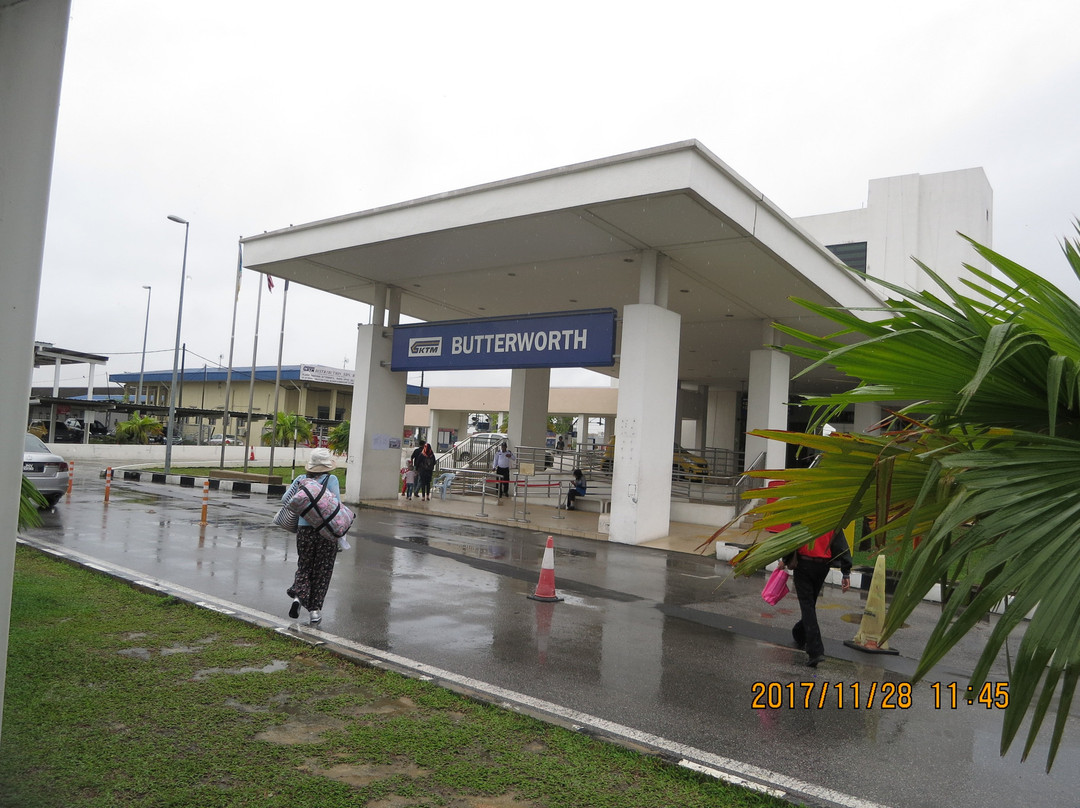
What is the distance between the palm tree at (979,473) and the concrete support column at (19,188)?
8.11 ft

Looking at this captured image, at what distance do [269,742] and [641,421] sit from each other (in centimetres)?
1058

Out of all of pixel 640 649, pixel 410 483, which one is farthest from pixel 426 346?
pixel 640 649

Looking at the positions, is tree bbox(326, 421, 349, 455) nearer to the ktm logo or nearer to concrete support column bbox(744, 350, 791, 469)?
the ktm logo

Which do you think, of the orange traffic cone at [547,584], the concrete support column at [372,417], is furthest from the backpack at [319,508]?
the concrete support column at [372,417]

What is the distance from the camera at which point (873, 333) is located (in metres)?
1.91

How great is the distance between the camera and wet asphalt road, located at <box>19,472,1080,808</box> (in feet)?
14.1

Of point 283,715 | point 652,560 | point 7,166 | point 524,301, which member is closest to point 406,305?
point 524,301

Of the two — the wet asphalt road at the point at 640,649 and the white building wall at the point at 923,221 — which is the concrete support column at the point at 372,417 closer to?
the wet asphalt road at the point at 640,649

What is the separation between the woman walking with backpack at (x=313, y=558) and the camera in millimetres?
6586

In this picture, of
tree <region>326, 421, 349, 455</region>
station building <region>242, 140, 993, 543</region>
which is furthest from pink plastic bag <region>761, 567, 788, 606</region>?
tree <region>326, 421, 349, 455</region>

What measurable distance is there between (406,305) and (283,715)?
62.3 ft

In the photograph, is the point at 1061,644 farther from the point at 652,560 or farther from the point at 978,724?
the point at 652,560

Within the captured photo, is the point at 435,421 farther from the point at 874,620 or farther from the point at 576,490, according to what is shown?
the point at 874,620

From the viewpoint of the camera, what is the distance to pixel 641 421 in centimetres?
1395
